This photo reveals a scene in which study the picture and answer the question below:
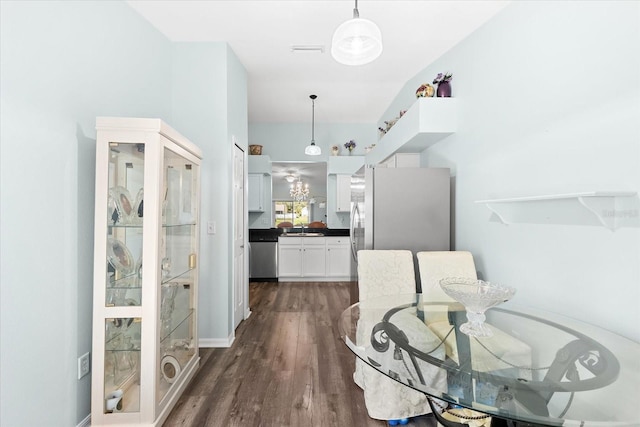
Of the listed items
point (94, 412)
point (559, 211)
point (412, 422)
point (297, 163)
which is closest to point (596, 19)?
point (559, 211)

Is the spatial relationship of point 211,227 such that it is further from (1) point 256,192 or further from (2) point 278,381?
(1) point 256,192

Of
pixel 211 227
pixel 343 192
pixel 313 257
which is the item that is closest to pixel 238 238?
pixel 211 227

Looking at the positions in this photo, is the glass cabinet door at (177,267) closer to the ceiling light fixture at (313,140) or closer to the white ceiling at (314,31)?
the white ceiling at (314,31)

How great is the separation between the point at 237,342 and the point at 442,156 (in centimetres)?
276

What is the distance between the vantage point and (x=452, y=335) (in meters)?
1.28

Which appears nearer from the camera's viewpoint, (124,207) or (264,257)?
(124,207)

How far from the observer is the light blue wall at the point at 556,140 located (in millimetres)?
1364

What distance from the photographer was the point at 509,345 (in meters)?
1.16

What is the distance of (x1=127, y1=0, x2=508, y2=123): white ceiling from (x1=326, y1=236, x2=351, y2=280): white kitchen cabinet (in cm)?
253

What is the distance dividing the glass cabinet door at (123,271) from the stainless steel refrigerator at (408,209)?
5.87 ft

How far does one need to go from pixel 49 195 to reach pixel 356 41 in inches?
72.1

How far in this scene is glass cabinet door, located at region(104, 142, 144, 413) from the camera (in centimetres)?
169

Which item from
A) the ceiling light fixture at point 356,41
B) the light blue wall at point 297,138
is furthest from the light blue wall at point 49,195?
the light blue wall at point 297,138

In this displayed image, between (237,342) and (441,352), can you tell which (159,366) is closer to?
(237,342)
